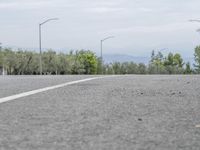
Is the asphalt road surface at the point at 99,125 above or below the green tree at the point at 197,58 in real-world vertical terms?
below

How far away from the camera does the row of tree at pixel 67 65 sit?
82863 millimetres

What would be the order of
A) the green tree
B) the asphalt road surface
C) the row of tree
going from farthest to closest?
the green tree, the row of tree, the asphalt road surface

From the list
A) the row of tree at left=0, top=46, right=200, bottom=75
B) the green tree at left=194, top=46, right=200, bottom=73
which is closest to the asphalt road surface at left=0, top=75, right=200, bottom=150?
the row of tree at left=0, top=46, right=200, bottom=75

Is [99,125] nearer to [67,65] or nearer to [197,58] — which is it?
[67,65]

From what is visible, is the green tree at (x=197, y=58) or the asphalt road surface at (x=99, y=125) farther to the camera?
the green tree at (x=197, y=58)

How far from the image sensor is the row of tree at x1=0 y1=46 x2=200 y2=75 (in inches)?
3262

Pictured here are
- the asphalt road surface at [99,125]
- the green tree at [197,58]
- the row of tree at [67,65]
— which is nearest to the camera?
the asphalt road surface at [99,125]

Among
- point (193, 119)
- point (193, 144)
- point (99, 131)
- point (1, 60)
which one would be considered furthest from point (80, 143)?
point (1, 60)

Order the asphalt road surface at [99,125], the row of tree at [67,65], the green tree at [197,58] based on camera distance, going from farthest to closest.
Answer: the green tree at [197,58]
the row of tree at [67,65]
the asphalt road surface at [99,125]

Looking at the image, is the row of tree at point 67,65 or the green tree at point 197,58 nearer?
the row of tree at point 67,65

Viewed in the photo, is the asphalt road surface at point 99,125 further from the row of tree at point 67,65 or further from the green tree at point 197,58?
the green tree at point 197,58

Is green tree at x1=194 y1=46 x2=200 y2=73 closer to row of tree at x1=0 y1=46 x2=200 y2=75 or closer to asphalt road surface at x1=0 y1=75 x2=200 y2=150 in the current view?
row of tree at x1=0 y1=46 x2=200 y2=75

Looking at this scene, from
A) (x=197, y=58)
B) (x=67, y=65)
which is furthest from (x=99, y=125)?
(x=197, y=58)

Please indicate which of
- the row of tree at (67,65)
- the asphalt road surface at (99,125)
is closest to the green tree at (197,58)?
the row of tree at (67,65)
